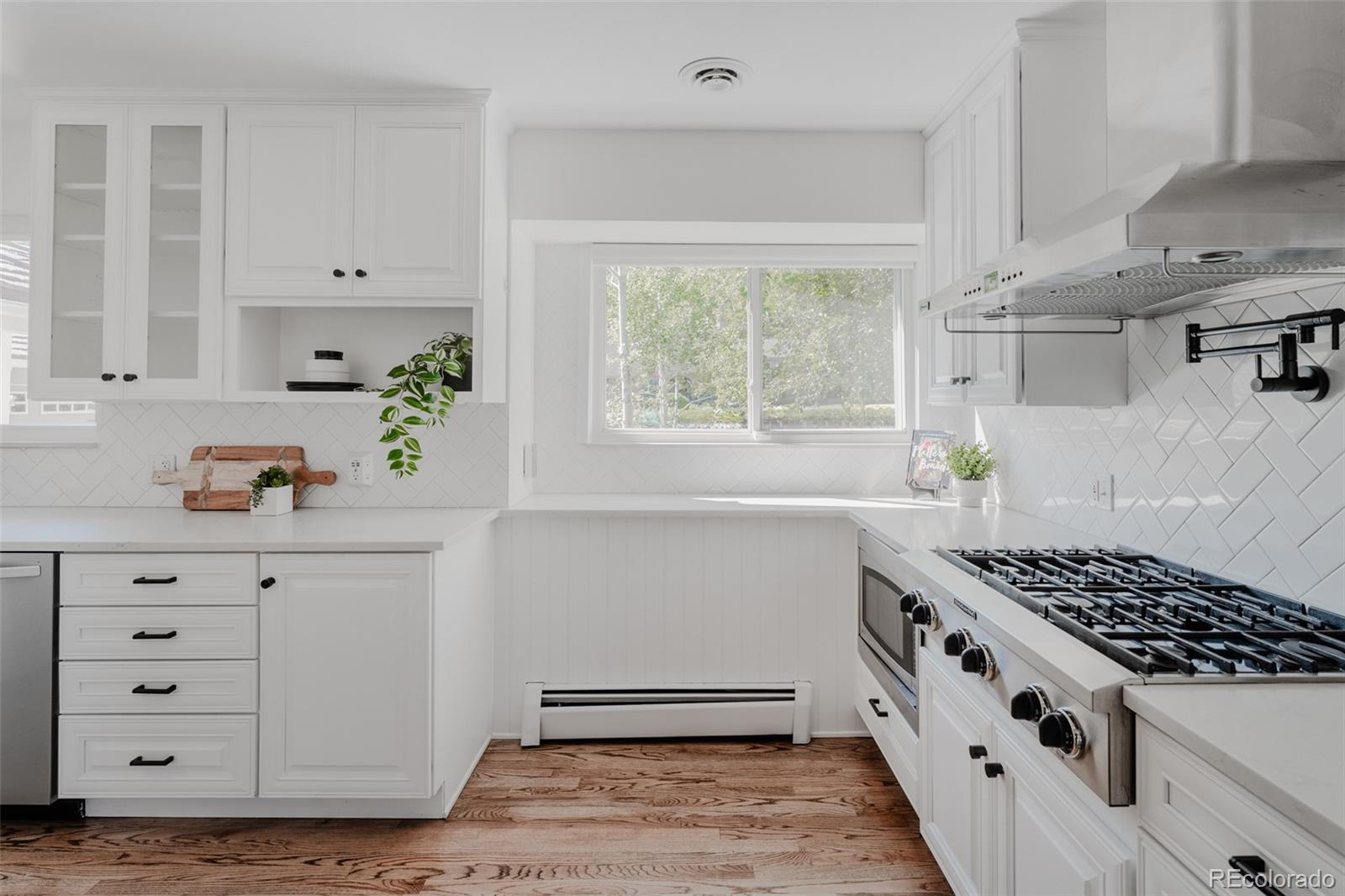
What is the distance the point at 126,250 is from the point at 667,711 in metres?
2.47

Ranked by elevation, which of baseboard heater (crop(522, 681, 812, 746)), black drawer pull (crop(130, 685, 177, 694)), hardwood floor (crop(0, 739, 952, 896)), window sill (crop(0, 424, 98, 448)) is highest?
window sill (crop(0, 424, 98, 448))

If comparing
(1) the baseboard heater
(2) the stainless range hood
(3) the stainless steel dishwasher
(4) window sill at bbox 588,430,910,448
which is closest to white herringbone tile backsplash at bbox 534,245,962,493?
(4) window sill at bbox 588,430,910,448

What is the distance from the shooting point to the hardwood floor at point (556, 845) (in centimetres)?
200

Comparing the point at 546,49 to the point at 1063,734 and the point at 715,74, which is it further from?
the point at 1063,734

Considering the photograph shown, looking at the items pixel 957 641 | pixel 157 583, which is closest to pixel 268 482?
pixel 157 583

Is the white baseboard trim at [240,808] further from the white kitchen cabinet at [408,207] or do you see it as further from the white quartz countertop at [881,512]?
the white kitchen cabinet at [408,207]

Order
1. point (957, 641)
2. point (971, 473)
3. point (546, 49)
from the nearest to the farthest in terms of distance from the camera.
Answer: point (957, 641) → point (546, 49) → point (971, 473)

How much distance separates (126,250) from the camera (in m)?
2.58

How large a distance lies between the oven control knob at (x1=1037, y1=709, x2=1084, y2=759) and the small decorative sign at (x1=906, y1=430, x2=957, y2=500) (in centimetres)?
200

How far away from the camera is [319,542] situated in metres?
2.18

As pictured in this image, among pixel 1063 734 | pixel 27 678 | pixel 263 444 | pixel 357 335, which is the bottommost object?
pixel 27 678

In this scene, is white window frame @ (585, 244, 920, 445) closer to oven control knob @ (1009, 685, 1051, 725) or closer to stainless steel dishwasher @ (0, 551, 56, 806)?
stainless steel dishwasher @ (0, 551, 56, 806)

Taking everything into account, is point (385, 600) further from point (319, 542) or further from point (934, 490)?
point (934, 490)

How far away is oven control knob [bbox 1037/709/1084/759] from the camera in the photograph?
3.68ft
